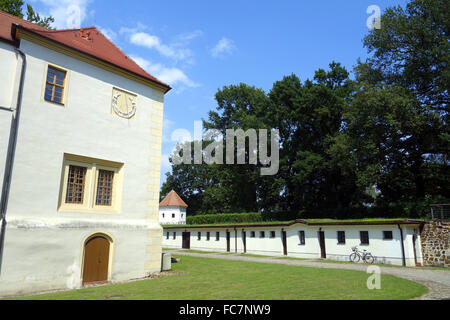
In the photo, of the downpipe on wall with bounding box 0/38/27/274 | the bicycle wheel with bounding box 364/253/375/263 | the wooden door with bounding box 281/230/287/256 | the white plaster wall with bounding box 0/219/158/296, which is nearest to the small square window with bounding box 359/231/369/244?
the bicycle wheel with bounding box 364/253/375/263

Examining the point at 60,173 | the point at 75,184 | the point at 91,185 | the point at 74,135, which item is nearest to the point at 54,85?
the point at 74,135

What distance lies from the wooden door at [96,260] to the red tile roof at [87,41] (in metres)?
8.43

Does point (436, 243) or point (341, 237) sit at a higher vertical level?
point (341, 237)

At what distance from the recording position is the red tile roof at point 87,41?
13386 mm

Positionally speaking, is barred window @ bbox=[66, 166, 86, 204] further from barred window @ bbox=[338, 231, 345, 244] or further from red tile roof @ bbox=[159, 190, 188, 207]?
red tile roof @ bbox=[159, 190, 188, 207]

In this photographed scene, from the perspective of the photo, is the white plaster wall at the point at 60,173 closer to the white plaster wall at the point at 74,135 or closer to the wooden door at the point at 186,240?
the white plaster wall at the point at 74,135

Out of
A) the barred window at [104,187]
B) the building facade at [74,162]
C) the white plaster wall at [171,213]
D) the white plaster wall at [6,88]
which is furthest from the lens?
the white plaster wall at [171,213]

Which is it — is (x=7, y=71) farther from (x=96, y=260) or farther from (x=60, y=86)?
(x=96, y=260)

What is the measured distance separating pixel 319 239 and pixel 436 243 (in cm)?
845

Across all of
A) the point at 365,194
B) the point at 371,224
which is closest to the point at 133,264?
the point at 371,224

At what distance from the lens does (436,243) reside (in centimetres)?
2117

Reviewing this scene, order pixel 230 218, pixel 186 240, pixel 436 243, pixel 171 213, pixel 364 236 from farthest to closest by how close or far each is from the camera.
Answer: pixel 171 213 < pixel 230 218 < pixel 186 240 < pixel 364 236 < pixel 436 243

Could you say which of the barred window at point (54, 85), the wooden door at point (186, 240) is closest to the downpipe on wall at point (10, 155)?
the barred window at point (54, 85)
